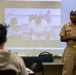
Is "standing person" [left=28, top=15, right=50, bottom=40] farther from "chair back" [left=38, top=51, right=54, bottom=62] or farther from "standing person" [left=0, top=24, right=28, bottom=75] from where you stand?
"standing person" [left=0, top=24, right=28, bottom=75]

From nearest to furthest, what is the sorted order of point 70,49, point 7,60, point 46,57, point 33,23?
point 7,60, point 70,49, point 46,57, point 33,23

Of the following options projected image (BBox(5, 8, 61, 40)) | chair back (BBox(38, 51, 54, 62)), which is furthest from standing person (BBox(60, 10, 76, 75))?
projected image (BBox(5, 8, 61, 40))

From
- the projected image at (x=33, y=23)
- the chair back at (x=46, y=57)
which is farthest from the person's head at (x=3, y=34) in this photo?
the projected image at (x=33, y=23)

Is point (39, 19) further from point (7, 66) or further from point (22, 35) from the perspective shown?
point (7, 66)

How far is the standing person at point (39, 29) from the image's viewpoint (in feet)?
18.2

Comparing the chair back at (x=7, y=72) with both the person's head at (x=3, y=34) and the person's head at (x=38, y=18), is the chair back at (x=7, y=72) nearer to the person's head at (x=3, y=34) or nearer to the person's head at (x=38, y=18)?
the person's head at (x=3, y=34)

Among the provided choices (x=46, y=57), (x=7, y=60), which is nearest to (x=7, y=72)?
(x=7, y=60)

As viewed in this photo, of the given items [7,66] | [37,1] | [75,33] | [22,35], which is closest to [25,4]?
[37,1]

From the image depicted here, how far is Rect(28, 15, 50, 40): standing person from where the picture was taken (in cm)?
556

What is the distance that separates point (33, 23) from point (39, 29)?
0.69 ft

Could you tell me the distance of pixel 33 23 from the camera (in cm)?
557

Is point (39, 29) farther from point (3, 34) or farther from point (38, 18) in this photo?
point (3, 34)

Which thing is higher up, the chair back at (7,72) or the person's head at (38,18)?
the person's head at (38,18)

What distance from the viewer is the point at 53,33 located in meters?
5.61
